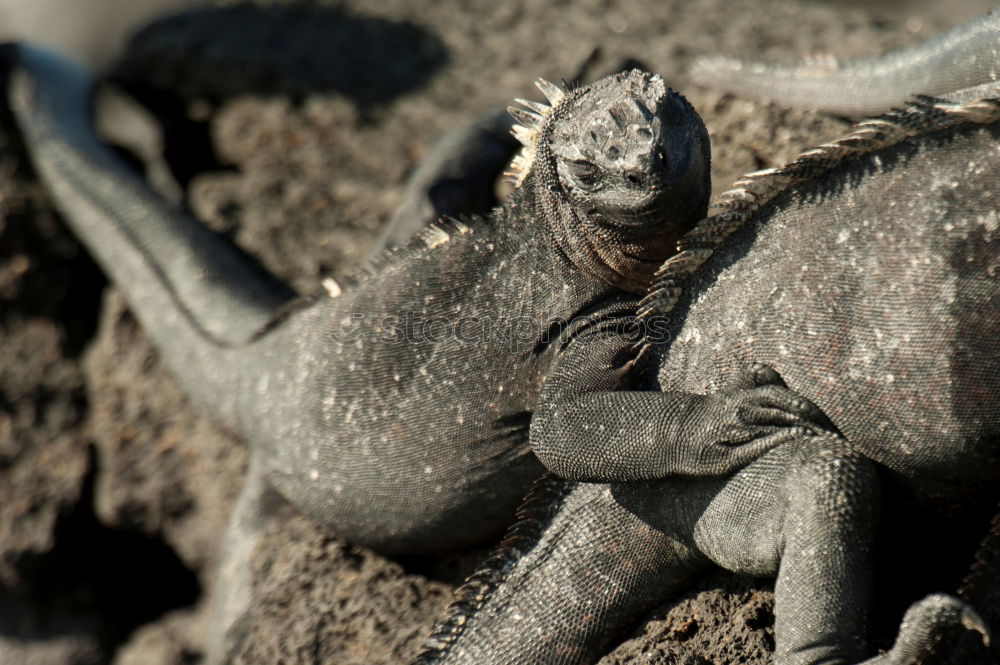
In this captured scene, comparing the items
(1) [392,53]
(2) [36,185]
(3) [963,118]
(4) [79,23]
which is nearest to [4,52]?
(2) [36,185]

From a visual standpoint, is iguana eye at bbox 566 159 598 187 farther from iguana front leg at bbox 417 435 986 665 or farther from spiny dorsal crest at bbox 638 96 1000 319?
iguana front leg at bbox 417 435 986 665

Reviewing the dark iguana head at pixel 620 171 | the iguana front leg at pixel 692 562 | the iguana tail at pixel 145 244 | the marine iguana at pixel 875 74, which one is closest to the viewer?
the iguana front leg at pixel 692 562

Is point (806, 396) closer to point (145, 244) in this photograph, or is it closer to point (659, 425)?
point (659, 425)

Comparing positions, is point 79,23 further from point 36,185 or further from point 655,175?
point 655,175

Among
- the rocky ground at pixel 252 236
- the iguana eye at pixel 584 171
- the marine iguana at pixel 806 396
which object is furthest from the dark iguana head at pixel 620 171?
the rocky ground at pixel 252 236

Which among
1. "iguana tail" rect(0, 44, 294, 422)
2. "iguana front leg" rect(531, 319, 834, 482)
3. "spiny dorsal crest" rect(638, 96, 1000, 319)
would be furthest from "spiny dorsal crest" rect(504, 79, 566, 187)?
"iguana tail" rect(0, 44, 294, 422)

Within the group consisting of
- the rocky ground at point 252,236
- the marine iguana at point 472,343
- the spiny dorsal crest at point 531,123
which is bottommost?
the rocky ground at point 252,236

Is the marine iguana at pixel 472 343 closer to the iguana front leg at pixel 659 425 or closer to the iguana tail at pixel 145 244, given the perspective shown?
the iguana front leg at pixel 659 425

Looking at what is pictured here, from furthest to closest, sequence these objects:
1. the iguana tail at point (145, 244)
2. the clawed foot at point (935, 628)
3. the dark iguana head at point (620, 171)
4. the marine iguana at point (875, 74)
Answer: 1. the iguana tail at point (145, 244)
2. the marine iguana at point (875, 74)
3. the dark iguana head at point (620, 171)
4. the clawed foot at point (935, 628)
